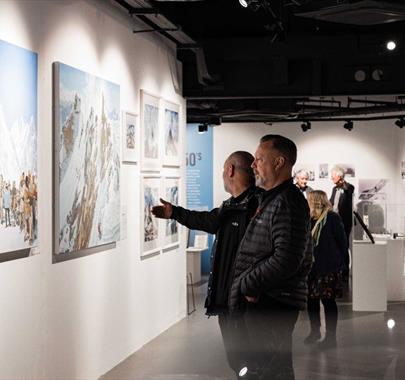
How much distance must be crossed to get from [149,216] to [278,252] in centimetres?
439

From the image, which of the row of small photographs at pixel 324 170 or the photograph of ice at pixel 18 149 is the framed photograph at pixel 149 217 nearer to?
the photograph of ice at pixel 18 149

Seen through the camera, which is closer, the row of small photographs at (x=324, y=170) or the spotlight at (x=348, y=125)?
the spotlight at (x=348, y=125)

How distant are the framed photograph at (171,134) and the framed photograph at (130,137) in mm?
1160

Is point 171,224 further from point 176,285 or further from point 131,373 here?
point 131,373

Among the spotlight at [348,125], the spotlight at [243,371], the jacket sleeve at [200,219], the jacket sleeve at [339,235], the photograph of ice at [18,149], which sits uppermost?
the spotlight at [348,125]

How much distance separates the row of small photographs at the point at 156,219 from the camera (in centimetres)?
788

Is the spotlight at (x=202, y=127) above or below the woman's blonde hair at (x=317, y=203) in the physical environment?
above

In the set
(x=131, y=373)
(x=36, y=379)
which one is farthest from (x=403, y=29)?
(x=36, y=379)

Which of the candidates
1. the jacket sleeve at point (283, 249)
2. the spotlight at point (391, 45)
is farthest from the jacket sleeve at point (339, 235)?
the jacket sleeve at point (283, 249)

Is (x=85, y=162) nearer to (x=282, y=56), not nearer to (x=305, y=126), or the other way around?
(x=282, y=56)

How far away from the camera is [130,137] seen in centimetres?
740

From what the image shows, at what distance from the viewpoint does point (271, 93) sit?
10.0m

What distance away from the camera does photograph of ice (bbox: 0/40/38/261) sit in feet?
14.9

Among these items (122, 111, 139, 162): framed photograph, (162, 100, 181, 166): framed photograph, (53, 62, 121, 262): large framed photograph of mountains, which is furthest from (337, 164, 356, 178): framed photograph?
(53, 62, 121, 262): large framed photograph of mountains
